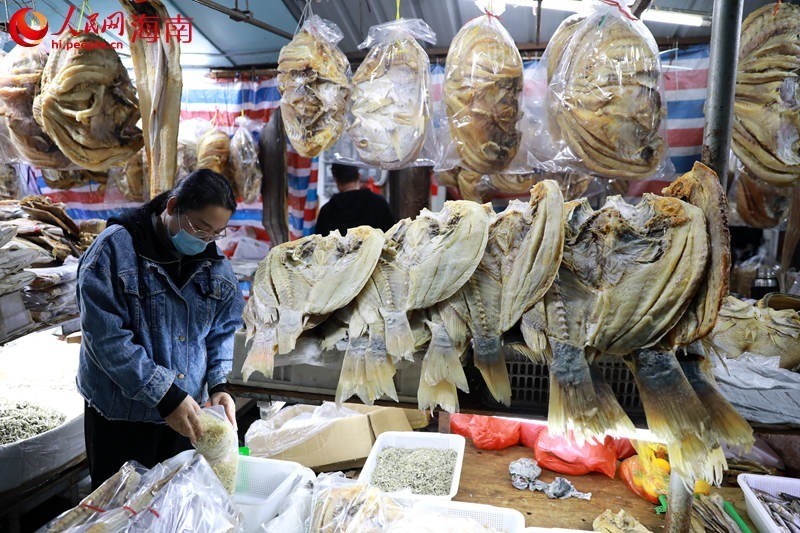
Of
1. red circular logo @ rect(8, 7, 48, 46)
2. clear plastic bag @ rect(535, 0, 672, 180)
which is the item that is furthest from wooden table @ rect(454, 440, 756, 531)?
red circular logo @ rect(8, 7, 48, 46)

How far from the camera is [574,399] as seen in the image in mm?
1184

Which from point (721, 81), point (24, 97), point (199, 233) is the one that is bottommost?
point (199, 233)

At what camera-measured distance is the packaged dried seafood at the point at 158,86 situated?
2535mm

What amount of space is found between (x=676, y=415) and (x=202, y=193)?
1.69 metres

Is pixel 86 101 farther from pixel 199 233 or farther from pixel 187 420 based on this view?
pixel 187 420

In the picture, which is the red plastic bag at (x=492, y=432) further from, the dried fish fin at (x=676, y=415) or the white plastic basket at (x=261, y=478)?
the dried fish fin at (x=676, y=415)

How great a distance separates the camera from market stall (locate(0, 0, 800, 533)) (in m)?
1.30

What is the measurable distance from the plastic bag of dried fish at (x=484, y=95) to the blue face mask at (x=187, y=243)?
140cm

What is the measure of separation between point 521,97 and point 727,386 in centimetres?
165

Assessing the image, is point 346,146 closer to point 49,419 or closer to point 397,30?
point 397,30

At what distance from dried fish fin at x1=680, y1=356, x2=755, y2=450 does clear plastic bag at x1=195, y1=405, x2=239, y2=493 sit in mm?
1528

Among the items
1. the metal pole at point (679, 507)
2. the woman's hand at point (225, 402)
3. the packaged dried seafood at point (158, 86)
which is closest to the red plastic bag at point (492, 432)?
the metal pole at point (679, 507)

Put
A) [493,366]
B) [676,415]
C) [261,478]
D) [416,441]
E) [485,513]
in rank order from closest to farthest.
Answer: [676,415], [493,366], [485,513], [261,478], [416,441]

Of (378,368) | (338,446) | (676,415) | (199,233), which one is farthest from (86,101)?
(676,415)
